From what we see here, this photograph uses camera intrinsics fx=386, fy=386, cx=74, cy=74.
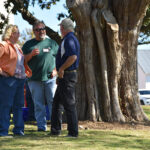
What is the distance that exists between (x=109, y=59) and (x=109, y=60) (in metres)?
0.02

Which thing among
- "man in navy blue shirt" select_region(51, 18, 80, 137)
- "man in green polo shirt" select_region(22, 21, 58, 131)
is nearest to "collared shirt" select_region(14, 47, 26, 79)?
"man in green polo shirt" select_region(22, 21, 58, 131)

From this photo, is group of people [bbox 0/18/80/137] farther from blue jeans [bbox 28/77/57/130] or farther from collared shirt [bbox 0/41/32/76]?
blue jeans [bbox 28/77/57/130]

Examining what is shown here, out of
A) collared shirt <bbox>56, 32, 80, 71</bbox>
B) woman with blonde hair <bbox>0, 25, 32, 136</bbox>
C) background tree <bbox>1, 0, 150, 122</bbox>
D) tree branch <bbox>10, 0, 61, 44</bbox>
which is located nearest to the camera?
collared shirt <bbox>56, 32, 80, 71</bbox>

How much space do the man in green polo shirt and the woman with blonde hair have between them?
50cm

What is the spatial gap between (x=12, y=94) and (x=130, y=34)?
377 cm

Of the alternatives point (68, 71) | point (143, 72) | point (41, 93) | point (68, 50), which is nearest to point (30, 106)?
point (41, 93)

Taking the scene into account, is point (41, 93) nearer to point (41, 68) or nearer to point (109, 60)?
point (41, 68)

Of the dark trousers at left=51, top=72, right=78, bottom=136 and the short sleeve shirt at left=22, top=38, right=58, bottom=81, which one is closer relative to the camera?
the dark trousers at left=51, top=72, right=78, bottom=136

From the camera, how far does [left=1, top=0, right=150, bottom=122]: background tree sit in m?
8.79

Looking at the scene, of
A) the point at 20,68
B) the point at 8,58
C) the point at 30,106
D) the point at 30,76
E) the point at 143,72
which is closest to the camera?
the point at 8,58

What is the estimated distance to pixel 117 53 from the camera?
8.95m

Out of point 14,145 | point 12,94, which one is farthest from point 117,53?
point 14,145

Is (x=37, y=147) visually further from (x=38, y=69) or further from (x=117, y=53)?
(x=117, y=53)

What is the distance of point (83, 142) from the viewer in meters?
5.90
